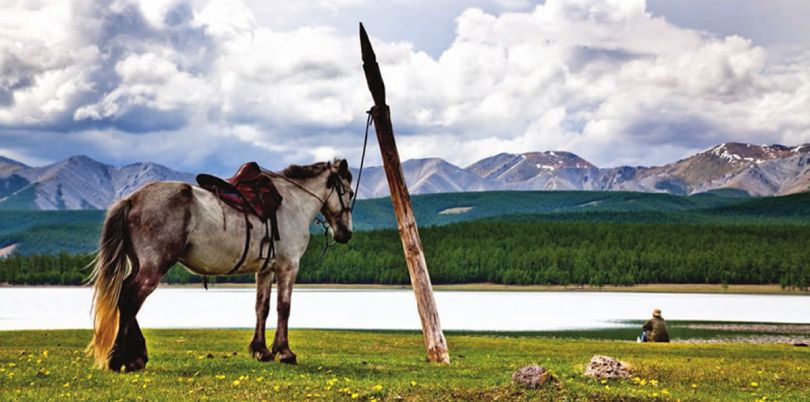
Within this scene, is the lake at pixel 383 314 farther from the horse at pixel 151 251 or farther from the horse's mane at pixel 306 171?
the horse at pixel 151 251

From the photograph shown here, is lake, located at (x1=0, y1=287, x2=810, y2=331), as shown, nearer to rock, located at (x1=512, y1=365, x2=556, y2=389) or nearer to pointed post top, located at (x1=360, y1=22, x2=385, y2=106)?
pointed post top, located at (x1=360, y1=22, x2=385, y2=106)

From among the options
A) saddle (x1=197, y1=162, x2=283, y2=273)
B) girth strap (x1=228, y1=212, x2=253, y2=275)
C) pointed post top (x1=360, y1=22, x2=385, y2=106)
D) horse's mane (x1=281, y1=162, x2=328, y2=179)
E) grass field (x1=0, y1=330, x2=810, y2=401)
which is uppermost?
pointed post top (x1=360, y1=22, x2=385, y2=106)

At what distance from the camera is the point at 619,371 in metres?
18.8

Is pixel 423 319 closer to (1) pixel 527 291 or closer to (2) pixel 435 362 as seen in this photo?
(2) pixel 435 362

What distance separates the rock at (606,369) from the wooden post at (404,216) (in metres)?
4.51

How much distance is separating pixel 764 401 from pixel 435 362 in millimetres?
8414

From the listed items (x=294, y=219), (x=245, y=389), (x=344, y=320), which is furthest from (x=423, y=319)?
(x=344, y=320)

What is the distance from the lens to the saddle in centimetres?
1861

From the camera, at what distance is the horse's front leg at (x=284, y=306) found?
19.5 meters

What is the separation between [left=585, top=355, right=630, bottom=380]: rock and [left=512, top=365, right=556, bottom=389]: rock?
247 centimetres

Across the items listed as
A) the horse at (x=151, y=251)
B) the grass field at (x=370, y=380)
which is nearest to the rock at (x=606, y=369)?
the grass field at (x=370, y=380)

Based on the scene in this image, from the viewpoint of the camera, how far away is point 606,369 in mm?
A: 18656

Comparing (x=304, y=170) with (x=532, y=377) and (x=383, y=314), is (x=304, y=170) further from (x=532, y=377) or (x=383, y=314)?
(x=383, y=314)

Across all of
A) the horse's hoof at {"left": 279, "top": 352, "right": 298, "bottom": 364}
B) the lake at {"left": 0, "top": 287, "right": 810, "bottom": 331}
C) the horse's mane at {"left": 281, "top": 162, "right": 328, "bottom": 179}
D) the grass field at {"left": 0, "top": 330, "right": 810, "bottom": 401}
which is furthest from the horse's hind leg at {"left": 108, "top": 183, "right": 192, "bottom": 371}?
the lake at {"left": 0, "top": 287, "right": 810, "bottom": 331}
